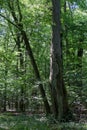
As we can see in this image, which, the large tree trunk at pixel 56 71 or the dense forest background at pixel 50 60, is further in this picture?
the dense forest background at pixel 50 60

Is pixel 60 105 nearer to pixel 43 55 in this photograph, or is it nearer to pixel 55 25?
pixel 55 25

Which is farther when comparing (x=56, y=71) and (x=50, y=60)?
(x=50, y=60)

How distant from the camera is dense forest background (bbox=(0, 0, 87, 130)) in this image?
12.0m

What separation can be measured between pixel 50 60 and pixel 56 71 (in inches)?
24.4

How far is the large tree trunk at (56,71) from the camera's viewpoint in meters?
11.7

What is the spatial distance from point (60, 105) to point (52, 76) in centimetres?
139

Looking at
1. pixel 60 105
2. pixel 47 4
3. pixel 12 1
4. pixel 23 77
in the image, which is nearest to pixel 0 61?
pixel 23 77

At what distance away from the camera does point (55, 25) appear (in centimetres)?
1192

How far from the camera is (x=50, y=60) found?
1201cm

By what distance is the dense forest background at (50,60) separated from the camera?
12.0 metres

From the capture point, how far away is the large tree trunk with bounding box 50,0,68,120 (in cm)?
1173

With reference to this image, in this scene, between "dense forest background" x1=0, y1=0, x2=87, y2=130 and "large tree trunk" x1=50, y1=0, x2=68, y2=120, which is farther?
"dense forest background" x1=0, y1=0, x2=87, y2=130

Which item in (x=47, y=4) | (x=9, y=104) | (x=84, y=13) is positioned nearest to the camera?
(x=47, y=4)

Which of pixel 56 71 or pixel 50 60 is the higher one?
pixel 50 60
